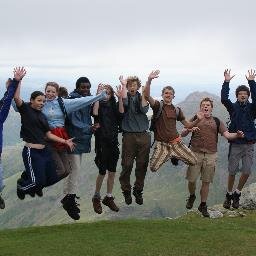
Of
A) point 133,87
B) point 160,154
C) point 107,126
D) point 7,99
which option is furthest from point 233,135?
point 7,99

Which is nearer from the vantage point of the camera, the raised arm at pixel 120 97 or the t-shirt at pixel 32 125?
the t-shirt at pixel 32 125

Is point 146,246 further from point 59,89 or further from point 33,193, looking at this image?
point 59,89

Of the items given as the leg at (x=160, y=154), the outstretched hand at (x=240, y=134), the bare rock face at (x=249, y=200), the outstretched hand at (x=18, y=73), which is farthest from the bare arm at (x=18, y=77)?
the bare rock face at (x=249, y=200)

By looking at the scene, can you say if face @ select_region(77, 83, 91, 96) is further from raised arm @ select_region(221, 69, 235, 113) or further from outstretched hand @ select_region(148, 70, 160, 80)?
raised arm @ select_region(221, 69, 235, 113)

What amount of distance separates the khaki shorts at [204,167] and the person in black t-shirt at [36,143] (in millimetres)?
5982

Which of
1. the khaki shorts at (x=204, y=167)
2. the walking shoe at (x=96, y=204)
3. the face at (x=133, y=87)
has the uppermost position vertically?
the face at (x=133, y=87)

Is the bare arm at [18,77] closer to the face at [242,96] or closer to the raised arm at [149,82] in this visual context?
the raised arm at [149,82]

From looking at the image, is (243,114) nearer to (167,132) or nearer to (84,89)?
(167,132)

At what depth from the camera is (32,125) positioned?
51.1ft

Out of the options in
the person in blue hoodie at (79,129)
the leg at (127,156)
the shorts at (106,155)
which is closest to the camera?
the person in blue hoodie at (79,129)

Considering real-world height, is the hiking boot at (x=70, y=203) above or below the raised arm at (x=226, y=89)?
below

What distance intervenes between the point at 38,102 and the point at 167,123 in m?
5.34

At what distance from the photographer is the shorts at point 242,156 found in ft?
66.1

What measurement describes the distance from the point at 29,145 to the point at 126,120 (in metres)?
4.22
